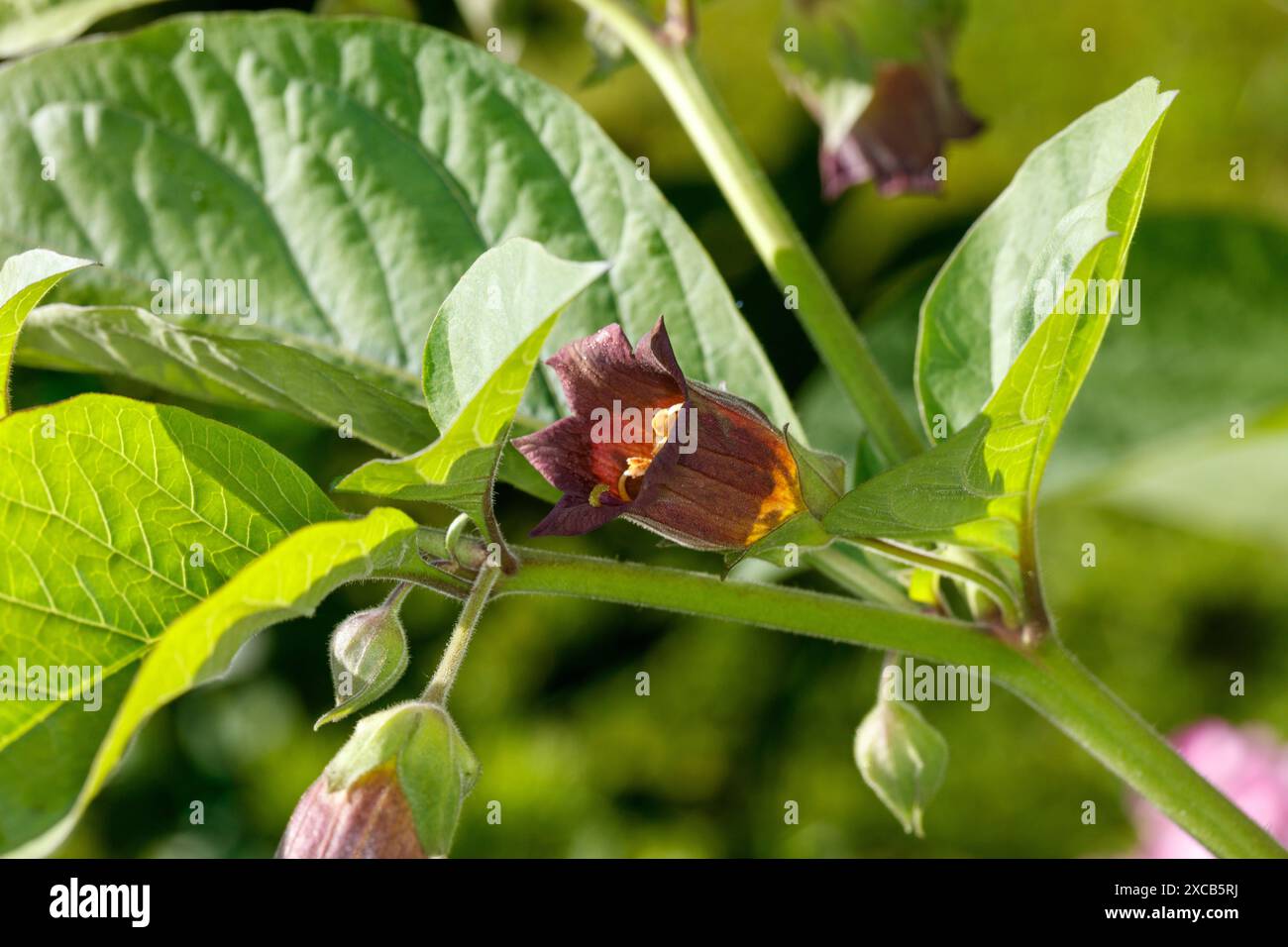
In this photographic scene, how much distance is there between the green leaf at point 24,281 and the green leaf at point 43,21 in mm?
350

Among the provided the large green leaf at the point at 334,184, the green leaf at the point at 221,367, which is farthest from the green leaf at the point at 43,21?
the green leaf at the point at 221,367

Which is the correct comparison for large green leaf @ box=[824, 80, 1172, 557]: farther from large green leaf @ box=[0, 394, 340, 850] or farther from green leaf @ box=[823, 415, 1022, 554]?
large green leaf @ box=[0, 394, 340, 850]

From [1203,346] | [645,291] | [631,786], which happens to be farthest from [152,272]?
[631,786]

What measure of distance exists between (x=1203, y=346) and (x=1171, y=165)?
918mm

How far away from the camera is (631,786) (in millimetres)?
1728

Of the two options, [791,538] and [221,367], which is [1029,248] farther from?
[221,367]

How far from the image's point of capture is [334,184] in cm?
71

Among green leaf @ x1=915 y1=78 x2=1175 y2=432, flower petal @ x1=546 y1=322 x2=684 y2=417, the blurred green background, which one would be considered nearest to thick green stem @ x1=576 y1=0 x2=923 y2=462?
green leaf @ x1=915 y1=78 x2=1175 y2=432

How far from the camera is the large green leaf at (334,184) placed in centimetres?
68

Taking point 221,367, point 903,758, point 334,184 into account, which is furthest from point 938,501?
point 334,184

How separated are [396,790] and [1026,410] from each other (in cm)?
24

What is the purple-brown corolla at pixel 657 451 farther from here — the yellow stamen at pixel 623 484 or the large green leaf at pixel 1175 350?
the large green leaf at pixel 1175 350
